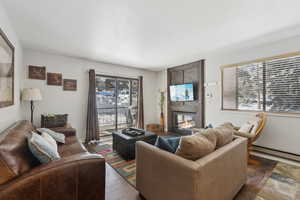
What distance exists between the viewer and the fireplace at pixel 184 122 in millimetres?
4457

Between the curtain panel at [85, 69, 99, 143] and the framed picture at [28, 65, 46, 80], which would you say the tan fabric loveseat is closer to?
the curtain panel at [85, 69, 99, 143]

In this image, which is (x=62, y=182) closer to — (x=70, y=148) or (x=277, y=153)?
(x=70, y=148)

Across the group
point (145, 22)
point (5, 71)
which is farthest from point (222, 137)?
point (5, 71)

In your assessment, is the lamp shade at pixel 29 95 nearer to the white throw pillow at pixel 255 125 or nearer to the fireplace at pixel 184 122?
the fireplace at pixel 184 122

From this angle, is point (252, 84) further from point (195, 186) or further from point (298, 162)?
point (195, 186)

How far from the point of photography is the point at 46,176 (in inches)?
43.2

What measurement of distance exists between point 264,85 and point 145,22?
9.44 ft

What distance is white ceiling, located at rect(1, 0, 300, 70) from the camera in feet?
5.78

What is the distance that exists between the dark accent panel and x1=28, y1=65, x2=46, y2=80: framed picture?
3839 mm

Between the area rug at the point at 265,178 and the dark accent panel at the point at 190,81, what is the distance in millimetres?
1769

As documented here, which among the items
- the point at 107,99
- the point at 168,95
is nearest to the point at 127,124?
the point at 107,99

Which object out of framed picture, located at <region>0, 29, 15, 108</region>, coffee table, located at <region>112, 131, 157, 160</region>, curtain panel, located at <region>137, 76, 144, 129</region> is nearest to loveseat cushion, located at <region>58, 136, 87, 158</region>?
coffee table, located at <region>112, 131, 157, 160</region>

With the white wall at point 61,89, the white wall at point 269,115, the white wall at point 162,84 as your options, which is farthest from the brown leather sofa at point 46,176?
the white wall at point 162,84

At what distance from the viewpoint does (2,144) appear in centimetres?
114
